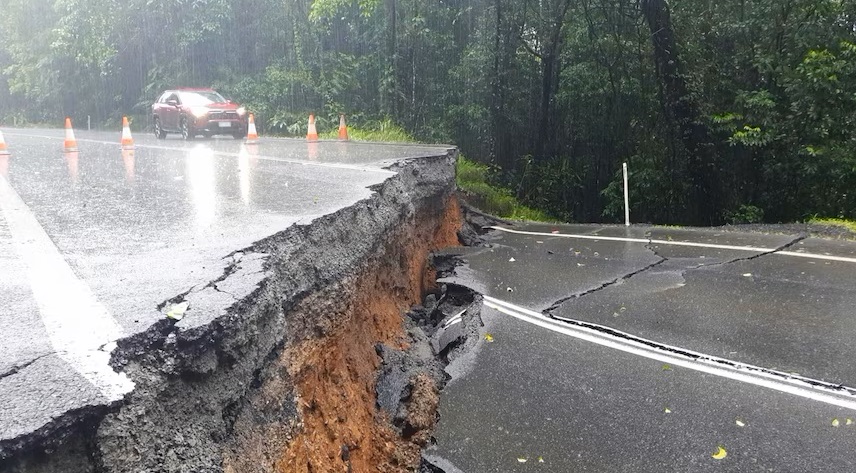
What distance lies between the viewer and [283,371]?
409cm

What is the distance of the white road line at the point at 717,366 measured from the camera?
5.18m

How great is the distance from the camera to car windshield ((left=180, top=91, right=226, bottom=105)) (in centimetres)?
2402

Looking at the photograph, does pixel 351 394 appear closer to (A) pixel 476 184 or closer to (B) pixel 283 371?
(B) pixel 283 371

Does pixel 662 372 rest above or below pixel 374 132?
below

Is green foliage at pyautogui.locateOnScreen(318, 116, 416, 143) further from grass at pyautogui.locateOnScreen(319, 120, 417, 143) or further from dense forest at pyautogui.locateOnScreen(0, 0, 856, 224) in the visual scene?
dense forest at pyautogui.locateOnScreen(0, 0, 856, 224)

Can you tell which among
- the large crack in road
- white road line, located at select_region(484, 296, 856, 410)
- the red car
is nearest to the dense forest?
the red car

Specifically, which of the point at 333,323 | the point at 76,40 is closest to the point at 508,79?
the point at 333,323

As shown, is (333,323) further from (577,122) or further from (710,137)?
(577,122)

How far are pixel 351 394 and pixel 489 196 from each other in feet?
45.7

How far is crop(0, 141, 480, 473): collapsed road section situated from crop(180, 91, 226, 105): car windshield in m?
18.1

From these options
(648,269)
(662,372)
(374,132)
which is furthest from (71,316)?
(374,132)

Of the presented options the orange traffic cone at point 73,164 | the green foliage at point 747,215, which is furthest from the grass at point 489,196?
the orange traffic cone at point 73,164

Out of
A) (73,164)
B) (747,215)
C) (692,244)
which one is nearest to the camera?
(692,244)

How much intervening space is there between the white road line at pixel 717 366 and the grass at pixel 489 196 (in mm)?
10240
